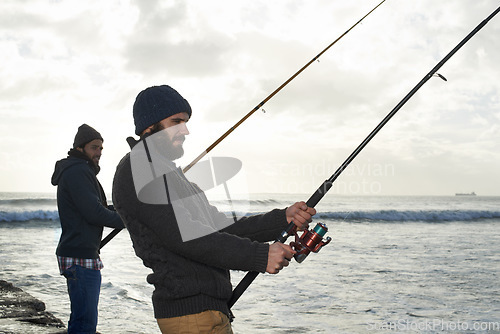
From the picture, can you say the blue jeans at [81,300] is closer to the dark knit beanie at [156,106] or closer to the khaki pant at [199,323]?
the khaki pant at [199,323]

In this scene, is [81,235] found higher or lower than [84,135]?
lower

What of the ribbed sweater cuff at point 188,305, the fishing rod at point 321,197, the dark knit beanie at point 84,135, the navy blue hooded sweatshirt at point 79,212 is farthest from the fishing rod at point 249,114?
the ribbed sweater cuff at point 188,305

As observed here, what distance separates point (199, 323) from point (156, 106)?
2.84ft

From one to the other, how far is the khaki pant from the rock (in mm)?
2473

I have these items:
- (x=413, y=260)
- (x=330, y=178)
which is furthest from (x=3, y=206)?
(x=330, y=178)

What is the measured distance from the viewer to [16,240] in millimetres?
14398

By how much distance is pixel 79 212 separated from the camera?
3.25 m

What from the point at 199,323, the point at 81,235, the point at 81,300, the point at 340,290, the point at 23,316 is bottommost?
the point at 340,290

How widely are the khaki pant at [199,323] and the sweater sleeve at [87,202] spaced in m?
1.51

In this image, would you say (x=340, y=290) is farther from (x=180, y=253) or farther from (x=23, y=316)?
(x=180, y=253)

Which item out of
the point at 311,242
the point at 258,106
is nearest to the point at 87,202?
the point at 258,106

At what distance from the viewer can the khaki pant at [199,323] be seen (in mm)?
1763

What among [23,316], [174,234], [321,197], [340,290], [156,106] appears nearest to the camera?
[174,234]

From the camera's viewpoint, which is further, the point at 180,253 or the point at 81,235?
the point at 81,235
